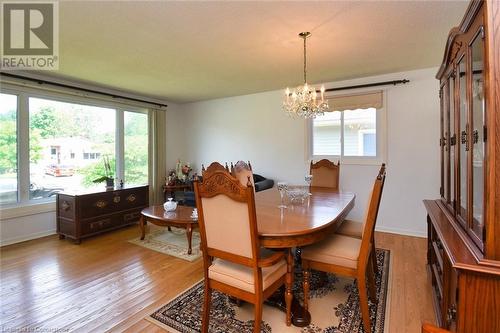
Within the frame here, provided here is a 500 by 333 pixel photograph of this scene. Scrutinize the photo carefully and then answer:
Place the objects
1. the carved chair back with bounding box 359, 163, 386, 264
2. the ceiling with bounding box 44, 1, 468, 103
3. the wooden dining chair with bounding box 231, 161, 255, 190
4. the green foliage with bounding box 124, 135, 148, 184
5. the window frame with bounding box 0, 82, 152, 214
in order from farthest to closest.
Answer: the green foliage with bounding box 124, 135, 148, 184, the window frame with bounding box 0, 82, 152, 214, the wooden dining chair with bounding box 231, 161, 255, 190, the ceiling with bounding box 44, 1, 468, 103, the carved chair back with bounding box 359, 163, 386, 264

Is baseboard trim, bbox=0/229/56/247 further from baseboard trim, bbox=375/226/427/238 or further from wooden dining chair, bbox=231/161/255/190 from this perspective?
baseboard trim, bbox=375/226/427/238

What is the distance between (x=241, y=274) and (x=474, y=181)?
1.36 metres

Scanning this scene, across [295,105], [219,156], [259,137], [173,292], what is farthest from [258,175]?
[173,292]

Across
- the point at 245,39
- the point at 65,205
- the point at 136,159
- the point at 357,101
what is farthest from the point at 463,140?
the point at 136,159

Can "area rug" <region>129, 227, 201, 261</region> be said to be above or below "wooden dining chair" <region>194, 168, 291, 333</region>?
below

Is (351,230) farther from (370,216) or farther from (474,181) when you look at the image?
(474,181)

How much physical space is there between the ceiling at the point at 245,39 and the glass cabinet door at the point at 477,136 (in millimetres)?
1005

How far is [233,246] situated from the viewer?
5.05 ft

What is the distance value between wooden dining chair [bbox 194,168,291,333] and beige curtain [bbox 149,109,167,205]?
12.8ft

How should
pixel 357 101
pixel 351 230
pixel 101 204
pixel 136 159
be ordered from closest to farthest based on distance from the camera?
1. pixel 351 230
2. pixel 101 204
3. pixel 357 101
4. pixel 136 159

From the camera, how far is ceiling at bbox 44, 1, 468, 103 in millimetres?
2000

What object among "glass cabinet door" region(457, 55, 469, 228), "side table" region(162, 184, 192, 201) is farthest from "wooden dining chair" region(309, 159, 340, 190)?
"side table" region(162, 184, 192, 201)

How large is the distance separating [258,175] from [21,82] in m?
3.75

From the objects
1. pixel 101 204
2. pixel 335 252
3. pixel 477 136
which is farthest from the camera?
pixel 101 204
